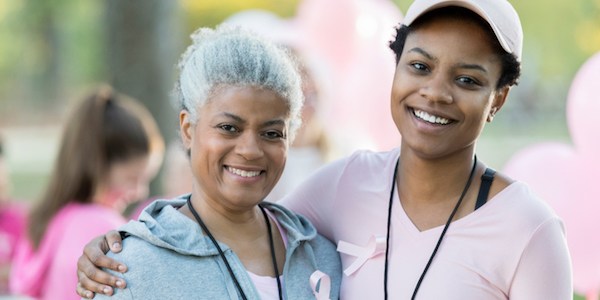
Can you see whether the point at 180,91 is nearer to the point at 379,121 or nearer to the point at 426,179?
the point at 426,179

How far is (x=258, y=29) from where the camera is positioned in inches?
205

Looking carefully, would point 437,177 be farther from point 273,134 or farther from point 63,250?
point 63,250

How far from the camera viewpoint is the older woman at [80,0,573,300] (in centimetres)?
209

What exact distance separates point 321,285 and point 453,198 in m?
0.40

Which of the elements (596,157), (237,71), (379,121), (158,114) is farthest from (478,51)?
(158,114)

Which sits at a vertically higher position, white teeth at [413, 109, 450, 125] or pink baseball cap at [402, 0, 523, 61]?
pink baseball cap at [402, 0, 523, 61]

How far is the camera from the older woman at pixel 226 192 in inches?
82.0

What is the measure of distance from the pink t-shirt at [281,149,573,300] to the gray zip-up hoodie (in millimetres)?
185

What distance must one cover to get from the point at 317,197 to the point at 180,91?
538 mm

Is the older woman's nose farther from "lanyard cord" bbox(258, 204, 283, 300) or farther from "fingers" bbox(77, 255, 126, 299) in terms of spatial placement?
"fingers" bbox(77, 255, 126, 299)

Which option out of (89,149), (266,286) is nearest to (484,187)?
(266,286)

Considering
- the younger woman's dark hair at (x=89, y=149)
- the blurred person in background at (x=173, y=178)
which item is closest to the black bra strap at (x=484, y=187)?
the younger woman's dark hair at (x=89, y=149)

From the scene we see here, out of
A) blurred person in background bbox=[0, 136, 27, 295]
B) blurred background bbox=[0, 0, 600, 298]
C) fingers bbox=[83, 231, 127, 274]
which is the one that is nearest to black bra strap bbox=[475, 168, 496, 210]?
fingers bbox=[83, 231, 127, 274]

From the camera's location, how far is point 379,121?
16.0 ft
